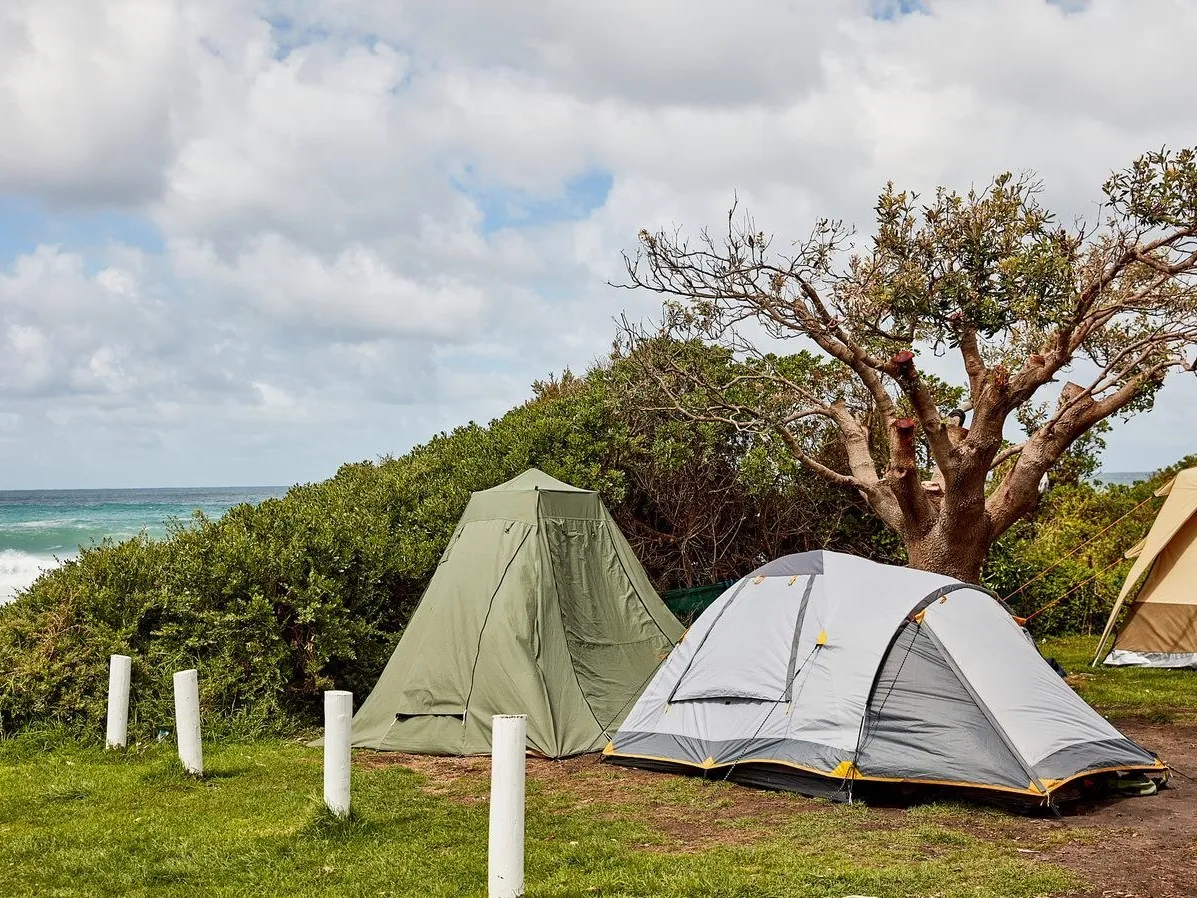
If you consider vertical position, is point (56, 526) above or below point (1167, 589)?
above

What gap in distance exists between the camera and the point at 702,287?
12047mm

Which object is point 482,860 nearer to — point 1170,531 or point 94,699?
point 94,699

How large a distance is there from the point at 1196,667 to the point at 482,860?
36.2 ft

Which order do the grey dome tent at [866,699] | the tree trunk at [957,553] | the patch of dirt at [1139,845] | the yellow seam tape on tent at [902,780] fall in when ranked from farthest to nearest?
the tree trunk at [957,553], the grey dome tent at [866,699], the yellow seam tape on tent at [902,780], the patch of dirt at [1139,845]

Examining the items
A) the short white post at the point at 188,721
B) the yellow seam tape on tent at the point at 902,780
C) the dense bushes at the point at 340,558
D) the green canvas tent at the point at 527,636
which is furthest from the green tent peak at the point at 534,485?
the short white post at the point at 188,721

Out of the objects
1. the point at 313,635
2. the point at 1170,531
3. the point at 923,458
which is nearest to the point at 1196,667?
the point at 1170,531

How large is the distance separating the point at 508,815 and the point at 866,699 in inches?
131

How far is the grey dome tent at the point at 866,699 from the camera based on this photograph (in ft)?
23.4

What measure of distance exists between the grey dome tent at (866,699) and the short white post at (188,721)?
323cm

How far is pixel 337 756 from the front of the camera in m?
6.55

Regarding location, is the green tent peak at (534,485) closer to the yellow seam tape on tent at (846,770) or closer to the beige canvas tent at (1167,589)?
the yellow seam tape on tent at (846,770)

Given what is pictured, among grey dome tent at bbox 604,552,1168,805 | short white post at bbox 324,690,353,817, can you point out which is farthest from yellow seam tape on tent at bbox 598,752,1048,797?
short white post at bbox 324,690,353,817

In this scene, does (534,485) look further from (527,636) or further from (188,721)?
(188,721)

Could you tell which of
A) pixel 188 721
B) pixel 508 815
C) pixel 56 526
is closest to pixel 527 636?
pixel 188 721
